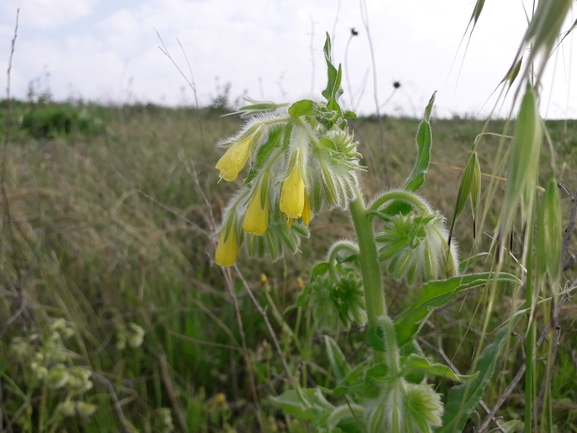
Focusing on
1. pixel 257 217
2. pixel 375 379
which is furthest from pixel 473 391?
pixel 257 217

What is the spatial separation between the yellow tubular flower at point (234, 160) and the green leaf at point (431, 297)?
2.14 ft

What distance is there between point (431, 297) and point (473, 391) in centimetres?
37

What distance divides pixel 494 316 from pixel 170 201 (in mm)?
3066

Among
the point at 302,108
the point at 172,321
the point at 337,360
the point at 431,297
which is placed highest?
the point at 302,108

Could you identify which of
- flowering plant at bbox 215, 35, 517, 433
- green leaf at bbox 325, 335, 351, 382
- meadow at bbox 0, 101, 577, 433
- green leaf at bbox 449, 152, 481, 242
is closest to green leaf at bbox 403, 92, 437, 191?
flowering plant at bbox 215, 35, 517, 433

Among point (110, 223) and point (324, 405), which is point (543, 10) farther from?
point (110, 223)

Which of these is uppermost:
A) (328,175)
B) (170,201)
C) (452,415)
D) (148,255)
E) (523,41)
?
(523,41)

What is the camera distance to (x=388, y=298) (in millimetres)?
2674

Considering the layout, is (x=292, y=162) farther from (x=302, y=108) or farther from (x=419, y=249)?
(x=419, y=249)

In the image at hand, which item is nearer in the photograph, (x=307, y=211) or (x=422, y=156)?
(x=307, y=211)

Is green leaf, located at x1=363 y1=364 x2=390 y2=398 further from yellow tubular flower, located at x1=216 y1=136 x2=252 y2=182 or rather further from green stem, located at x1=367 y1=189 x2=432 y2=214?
yellow tubular flower, located at x1=216 y1=136 x2=252 y2=182

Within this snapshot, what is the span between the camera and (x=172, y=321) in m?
2.94

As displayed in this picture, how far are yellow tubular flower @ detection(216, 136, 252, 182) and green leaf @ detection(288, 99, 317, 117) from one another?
0.51 ft

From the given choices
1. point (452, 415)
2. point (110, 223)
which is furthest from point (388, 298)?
point (110, 223)
